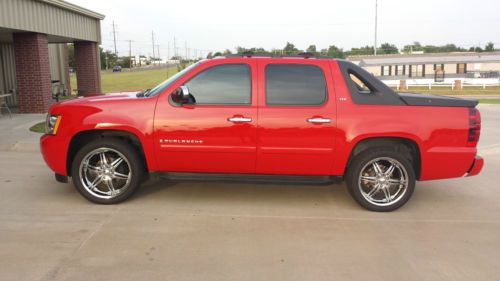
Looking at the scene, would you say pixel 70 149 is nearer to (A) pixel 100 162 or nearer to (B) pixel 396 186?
(A) pixel 100 162

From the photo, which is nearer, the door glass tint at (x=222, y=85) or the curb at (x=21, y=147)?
the door glass tint at (x=222, y=85)

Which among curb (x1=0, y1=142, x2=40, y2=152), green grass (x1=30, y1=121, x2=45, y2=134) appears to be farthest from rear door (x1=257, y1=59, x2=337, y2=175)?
green grass (x1=30, y1=121, x2=45, y2=134)

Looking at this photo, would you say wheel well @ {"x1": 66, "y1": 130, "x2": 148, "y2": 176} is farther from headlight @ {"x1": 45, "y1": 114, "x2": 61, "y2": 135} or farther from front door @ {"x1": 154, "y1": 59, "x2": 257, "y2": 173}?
front door @ {"x1": 154, "y1": 59, "x2": 257, "y2": 173}

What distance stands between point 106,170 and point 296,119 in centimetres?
239

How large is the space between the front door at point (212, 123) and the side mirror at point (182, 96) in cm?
4

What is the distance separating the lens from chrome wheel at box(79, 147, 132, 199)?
5.27 meters

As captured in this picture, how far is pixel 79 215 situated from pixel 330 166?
2.92 meters

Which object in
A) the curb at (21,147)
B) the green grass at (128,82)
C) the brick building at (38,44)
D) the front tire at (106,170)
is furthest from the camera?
the green grass at (128,82)

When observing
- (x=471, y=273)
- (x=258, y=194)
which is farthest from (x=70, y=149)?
(x=471, y=273)

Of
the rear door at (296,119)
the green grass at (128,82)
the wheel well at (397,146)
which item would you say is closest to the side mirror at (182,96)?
the rear door at (296,119)

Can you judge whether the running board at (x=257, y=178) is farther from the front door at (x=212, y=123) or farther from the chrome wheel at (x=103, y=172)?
the chrome wheel at (x=103, y=172)

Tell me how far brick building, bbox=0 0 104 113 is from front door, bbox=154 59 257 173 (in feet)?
28.0

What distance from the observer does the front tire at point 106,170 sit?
17.0 ft

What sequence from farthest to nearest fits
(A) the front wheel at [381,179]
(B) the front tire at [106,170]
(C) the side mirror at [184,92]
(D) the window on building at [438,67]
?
(D) the window on building at [438,67], (B) the front tire at [106,170], (A) the front wheel at [381,179], (C) the side mirror at [184,92]
